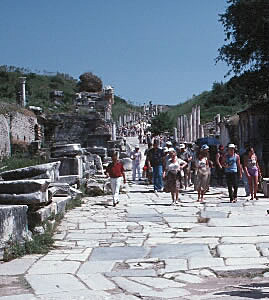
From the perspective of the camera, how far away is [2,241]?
24.6 ft

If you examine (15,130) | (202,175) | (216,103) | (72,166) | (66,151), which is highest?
(216,103)

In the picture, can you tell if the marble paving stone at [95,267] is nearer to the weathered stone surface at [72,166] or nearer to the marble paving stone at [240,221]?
the marble paving stone at [240,221]

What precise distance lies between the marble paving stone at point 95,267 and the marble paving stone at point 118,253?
25 centimetres

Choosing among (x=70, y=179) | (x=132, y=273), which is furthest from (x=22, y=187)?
(x=70, y=179)

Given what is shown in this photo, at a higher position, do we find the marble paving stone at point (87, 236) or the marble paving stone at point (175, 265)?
the marble paving stone at point (87, 236)

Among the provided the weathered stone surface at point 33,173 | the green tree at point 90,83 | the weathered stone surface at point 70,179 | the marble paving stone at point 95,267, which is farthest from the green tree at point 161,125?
the marble paving stone at point 95,267

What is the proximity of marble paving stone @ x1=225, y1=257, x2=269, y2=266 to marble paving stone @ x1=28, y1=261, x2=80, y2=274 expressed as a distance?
74.5 inches

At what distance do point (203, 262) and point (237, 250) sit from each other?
2.91 feet

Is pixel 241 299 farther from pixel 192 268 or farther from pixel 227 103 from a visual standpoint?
pixel 227 103

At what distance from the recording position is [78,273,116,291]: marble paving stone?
5.83 metres

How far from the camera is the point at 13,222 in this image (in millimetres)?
7754

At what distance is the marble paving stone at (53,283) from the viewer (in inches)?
225

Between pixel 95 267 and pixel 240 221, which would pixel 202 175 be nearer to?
pixel 240 221

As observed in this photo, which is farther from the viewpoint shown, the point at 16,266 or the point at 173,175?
the point at 173,175
